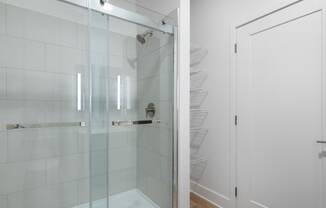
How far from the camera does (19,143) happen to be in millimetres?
1626

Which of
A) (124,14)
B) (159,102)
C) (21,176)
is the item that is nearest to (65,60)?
(124,14)

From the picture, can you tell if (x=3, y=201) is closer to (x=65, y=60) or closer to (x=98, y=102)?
(x=98, y=102)

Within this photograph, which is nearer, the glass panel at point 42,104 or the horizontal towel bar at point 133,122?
the glass panel at point 42,104

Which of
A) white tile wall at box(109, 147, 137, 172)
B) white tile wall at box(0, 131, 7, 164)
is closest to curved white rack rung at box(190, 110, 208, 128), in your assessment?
white tile wall at box(109, 147, 137, 172)

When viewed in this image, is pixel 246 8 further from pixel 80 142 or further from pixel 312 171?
pixel 80 142

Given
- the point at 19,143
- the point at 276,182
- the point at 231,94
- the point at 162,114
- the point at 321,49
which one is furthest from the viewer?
the point at 231,94

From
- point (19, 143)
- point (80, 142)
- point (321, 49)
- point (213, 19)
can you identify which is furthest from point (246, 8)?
point (19, 143)

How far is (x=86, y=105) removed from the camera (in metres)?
1.54

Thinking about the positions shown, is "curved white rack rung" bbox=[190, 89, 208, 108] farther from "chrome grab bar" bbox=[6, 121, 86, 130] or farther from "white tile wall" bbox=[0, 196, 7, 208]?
"white tile wall" bbox=[0, 196, 7, 208]

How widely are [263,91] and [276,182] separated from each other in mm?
861

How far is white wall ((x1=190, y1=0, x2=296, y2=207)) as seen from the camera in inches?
84.1

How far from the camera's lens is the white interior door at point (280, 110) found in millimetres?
1518

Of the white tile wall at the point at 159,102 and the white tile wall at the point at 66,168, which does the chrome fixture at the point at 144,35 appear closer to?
the white tile wall at the point at 159,102

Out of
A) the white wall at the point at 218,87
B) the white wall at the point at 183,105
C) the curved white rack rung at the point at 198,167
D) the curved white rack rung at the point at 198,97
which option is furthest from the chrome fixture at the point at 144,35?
the curved white rack rung at the point at 198,167
